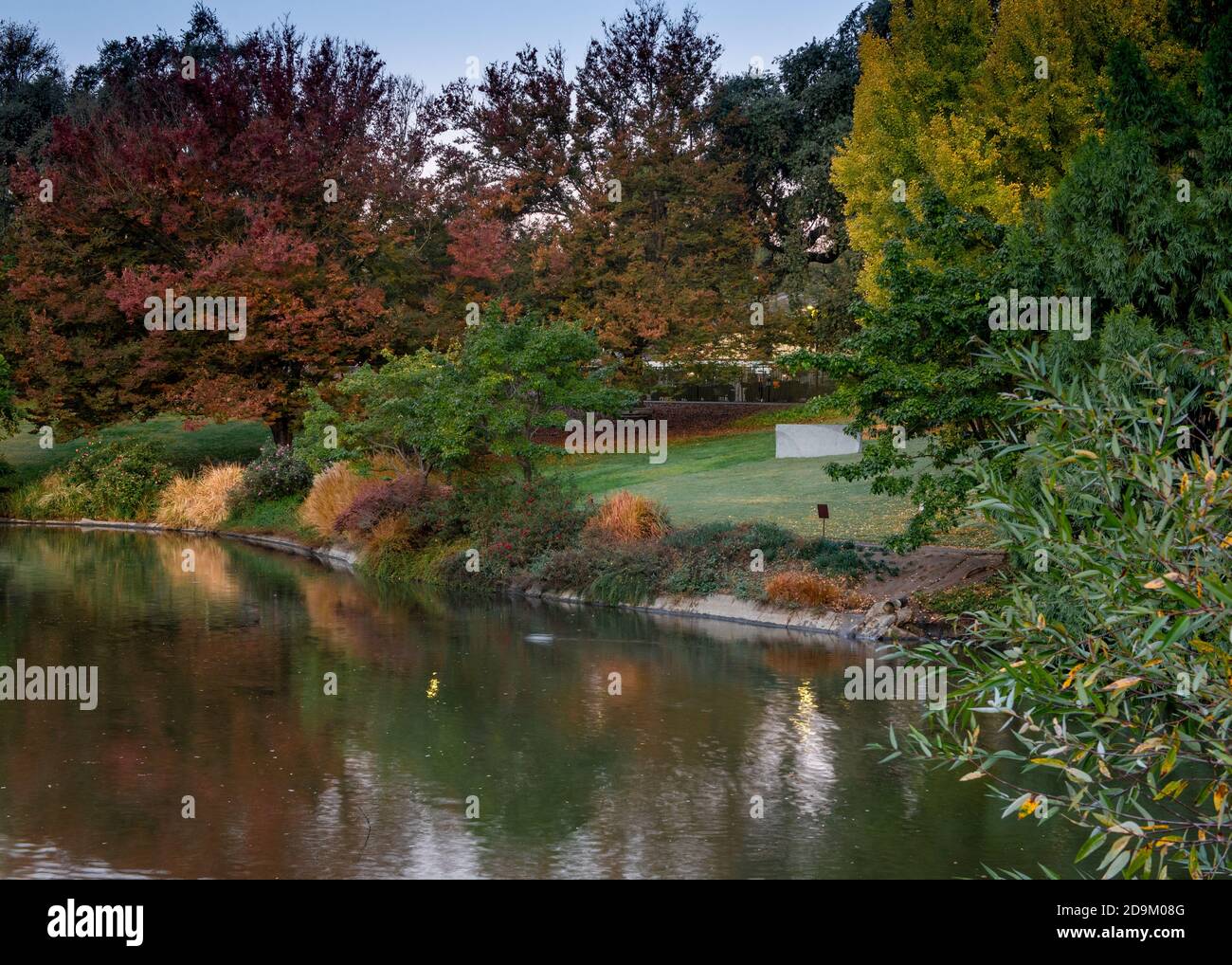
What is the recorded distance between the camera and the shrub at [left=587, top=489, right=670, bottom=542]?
25.0 m

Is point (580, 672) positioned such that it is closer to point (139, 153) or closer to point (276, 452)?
point (276, 452)

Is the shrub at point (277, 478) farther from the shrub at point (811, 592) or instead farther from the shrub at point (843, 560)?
the shrub at point (811, 592)

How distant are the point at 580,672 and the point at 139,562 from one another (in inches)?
583

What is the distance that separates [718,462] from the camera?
3725 cm

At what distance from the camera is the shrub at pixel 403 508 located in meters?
27.6

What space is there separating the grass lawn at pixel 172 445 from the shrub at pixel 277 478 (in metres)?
5.61

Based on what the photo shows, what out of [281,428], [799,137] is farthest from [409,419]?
[799,137]

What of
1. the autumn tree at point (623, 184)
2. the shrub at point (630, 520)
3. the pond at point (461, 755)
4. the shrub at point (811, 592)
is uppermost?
the autumn tree at point (623, 184)

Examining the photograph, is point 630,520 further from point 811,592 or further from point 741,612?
point 811,592

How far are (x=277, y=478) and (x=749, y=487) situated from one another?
12.3m

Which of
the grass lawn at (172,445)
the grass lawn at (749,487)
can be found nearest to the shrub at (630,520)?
the grass lawn at (749,487)

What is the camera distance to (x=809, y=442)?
37.0 m

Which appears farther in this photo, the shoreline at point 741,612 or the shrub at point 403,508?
the shrub at point 403,508
